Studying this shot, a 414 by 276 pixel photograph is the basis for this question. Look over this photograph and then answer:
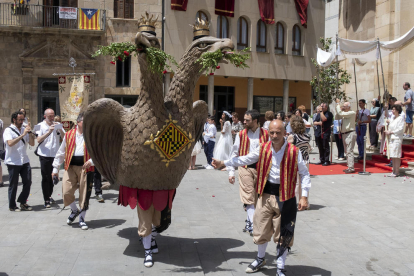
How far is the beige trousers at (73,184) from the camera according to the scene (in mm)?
6926

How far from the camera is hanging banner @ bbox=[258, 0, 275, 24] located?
27469 mm

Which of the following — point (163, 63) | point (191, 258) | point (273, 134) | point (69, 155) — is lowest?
point (191, 258)

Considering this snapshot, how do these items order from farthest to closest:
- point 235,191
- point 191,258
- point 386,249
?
point 235,191 → point 386,249 → point 191,258

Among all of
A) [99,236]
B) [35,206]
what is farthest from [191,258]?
[35,206]

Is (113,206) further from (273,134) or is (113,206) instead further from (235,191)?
(273,134)

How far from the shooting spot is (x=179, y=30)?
25.3 metres

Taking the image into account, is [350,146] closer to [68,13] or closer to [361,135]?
[361,135]

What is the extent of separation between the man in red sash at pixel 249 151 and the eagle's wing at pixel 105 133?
1840 mm

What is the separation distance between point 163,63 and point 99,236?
115 inches

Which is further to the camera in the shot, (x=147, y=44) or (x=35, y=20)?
(x=35, y=20)

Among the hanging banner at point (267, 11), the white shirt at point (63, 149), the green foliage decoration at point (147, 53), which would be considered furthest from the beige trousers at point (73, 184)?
the hanging banner at point (267, 11)

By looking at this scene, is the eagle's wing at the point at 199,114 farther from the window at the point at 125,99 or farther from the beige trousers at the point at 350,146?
the window at the point at 125,99

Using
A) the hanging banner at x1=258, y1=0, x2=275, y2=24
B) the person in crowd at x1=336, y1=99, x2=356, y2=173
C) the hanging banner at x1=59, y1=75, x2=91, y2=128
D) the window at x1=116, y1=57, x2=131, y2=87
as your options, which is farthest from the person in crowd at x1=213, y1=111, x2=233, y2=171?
the hanging banner at x1=258, y1=0, x2=275, y2=24

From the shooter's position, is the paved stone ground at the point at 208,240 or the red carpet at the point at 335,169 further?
the red carpet at the point at 335,169
